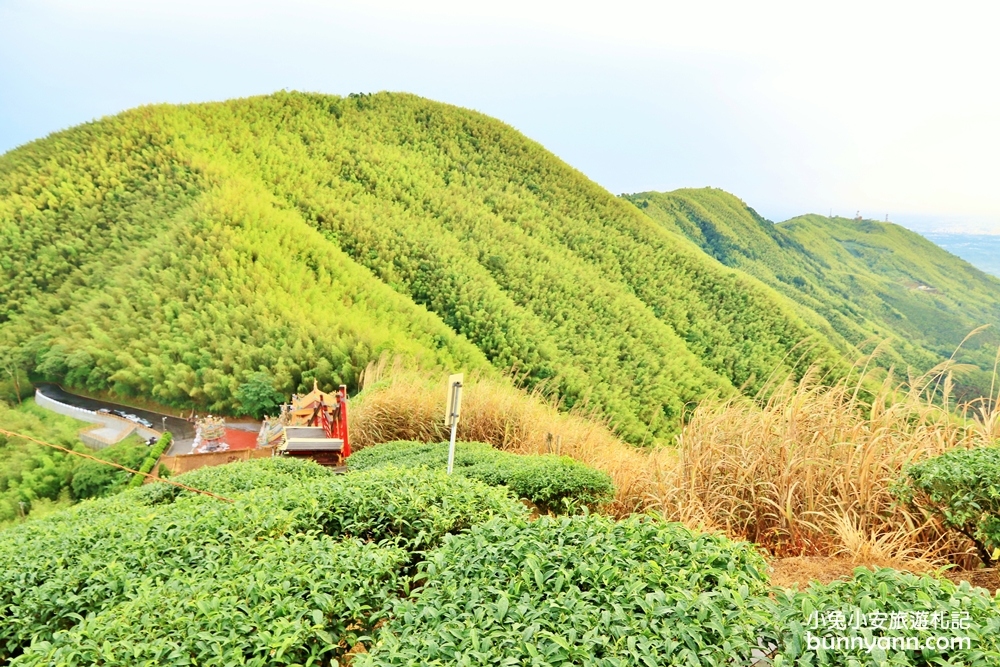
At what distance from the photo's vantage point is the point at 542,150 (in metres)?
26.3

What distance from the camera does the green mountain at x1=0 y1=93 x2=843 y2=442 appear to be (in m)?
9.69

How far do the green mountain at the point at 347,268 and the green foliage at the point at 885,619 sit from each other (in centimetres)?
234

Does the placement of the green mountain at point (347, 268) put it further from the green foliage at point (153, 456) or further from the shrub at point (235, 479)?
the shrub at point (235, 479)

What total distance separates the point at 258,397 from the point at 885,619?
27.7 ft

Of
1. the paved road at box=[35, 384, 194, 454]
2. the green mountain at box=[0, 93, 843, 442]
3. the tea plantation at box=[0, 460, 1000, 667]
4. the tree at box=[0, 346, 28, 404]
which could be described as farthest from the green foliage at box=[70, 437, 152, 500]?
the tea plantation at box=[0, 460, 1000, 667]

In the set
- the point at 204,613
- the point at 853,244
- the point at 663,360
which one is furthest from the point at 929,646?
the point at 853,244

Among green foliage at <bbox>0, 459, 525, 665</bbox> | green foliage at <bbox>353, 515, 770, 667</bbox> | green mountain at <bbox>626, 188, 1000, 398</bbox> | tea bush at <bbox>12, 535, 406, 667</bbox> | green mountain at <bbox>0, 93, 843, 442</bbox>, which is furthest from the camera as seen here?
green mountain at <bbox>626, 188, 1000, 398</bbox>

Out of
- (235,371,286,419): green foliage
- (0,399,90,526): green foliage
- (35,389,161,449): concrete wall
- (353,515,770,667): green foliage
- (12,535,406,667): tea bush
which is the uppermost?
(353,515,770,667): green foliage

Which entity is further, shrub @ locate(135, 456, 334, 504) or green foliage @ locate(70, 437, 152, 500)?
green foliage @ locate(70, 437, 152, 500)

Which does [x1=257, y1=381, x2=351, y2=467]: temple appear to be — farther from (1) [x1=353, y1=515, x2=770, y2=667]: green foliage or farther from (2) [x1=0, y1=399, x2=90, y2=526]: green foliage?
(1) [x1=353, y1=515, x2=770, y2=667]: green foliage

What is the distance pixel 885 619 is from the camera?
5.47 ft

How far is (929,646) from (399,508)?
2.11 metres

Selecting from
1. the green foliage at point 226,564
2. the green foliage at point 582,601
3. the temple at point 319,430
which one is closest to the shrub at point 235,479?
the green foliage at point 226,564

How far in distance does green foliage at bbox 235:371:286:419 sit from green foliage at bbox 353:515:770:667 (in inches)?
280
